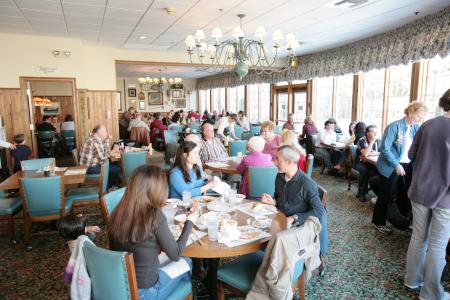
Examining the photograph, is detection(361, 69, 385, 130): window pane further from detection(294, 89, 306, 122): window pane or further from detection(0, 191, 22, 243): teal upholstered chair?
detection(0, 191, 22, 243): teal upholstered chair

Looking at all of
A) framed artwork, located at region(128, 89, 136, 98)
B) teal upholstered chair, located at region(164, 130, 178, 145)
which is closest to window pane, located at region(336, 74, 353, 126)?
teal upholstered chair, located at region(164, 130, 178, 145)

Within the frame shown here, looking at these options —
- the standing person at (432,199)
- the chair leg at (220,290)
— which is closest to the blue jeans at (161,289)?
the chair leg at (220,290)

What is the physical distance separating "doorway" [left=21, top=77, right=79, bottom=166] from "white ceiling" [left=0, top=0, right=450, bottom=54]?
1.36 m

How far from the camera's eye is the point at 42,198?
3381mm

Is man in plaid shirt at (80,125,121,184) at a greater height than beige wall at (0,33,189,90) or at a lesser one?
lesser

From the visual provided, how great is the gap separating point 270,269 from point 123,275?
2.62 ft

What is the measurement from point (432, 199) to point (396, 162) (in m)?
1.28

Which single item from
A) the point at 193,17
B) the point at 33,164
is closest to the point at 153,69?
the point at 193,17

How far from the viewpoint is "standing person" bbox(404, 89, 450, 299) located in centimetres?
236

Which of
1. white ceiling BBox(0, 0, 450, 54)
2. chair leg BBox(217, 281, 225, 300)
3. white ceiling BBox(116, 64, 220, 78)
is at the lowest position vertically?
chair leg BBox(217, 281, 225, 300)

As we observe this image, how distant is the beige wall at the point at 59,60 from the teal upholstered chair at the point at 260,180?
5.64 m

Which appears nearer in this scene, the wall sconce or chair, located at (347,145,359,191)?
chair, located at (347,145,359,191)

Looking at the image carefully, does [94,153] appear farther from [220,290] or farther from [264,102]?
[264,102]

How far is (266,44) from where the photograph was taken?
24.7 ft
